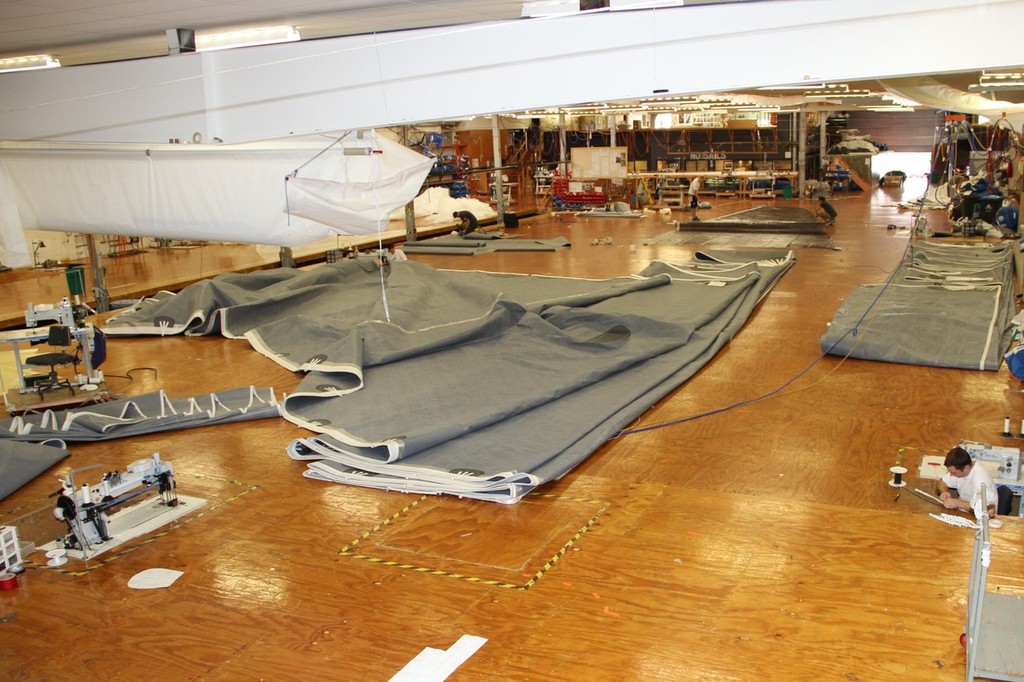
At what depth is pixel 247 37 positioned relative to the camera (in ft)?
15.2

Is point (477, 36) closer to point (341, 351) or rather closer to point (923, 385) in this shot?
point (341, 351)

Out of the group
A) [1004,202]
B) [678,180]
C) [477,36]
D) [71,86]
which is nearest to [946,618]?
[477,36]

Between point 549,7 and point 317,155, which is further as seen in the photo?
point 317,155

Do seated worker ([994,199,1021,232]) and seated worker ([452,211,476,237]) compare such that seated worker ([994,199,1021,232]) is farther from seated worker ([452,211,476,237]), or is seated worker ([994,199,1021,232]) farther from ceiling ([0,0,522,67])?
ceiling ([0,0,522,67])

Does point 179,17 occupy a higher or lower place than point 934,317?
higher

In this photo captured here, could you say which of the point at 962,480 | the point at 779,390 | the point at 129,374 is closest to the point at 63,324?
the point at 129,374

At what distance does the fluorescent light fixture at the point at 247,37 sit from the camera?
14.9 feet

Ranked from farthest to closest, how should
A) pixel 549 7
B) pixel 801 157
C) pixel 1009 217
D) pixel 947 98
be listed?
pixel 801 157 → pixel 1009 217 → pixel 947 98 → pixel 549 7

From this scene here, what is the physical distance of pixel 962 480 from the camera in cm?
480

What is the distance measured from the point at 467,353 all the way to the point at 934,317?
490cm

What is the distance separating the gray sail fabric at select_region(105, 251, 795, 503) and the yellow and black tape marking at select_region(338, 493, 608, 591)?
0.32 m

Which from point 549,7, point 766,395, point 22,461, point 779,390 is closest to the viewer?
point 549,7

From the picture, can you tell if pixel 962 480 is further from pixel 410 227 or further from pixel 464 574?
pixel 410 227

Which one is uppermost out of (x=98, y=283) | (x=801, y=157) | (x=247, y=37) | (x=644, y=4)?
(x=247, y=37)
